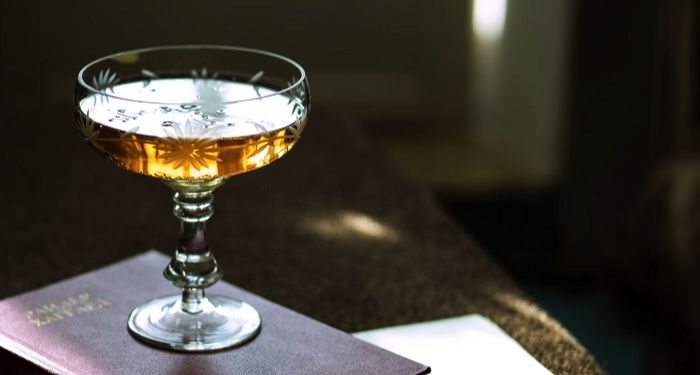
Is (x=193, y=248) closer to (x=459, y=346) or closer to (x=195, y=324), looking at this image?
(x=195, y=324)

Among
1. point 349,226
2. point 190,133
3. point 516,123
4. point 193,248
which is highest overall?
point 190,133

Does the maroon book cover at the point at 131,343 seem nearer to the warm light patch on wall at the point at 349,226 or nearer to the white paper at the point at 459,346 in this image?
the white paper at the point at 459,346

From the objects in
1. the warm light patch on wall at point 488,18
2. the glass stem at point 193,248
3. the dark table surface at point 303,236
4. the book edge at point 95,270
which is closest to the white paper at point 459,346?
the dark table surface at point 303,236

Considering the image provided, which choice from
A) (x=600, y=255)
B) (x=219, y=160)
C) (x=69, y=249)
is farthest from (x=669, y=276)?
(x=219, y=160)

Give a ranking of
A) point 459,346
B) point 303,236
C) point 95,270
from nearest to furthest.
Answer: point 459,346 < point 95,270 < point 303,236

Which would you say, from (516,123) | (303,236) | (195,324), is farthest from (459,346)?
(516,123)
